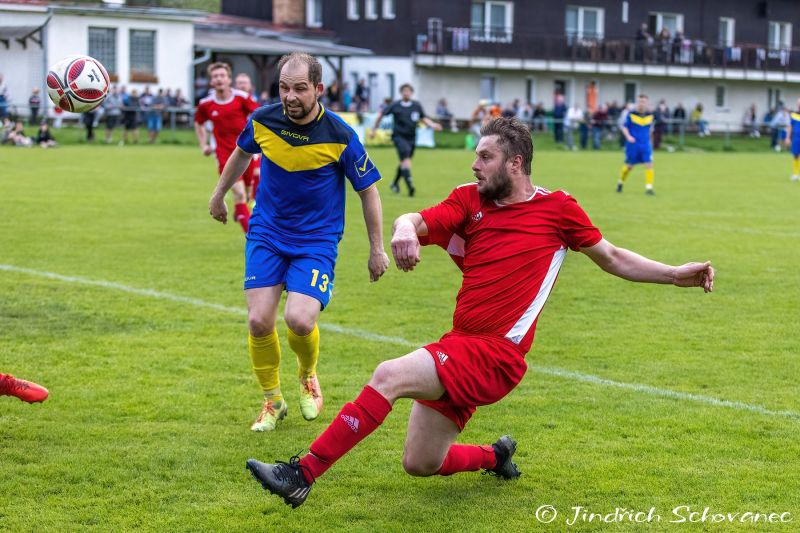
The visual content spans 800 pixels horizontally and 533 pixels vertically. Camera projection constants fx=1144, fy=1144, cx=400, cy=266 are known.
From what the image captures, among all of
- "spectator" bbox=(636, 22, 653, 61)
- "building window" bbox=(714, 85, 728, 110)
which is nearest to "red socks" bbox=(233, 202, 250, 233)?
"spectator" bbox=(636, 22, 653, 61)

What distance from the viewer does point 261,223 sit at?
653cm

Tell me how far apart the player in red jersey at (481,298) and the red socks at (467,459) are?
0.05 ft

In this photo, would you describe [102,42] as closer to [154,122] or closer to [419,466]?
[154,122]

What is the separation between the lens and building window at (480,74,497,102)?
53969 mm

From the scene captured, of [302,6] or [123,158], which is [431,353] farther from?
[302,6]

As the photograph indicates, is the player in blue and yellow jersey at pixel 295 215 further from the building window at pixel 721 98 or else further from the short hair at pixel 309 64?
the building window at pixel 721 98

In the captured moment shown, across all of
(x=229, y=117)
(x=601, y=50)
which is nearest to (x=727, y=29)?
(x=601, y=50)

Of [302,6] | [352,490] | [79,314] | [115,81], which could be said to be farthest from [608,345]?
[302,6]

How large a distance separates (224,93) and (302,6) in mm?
45505

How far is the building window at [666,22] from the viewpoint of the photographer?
197ft

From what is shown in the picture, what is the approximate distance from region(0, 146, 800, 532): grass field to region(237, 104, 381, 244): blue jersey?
1.14 m

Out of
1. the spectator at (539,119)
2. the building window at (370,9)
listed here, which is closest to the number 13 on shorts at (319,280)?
the spectator at (539,119)

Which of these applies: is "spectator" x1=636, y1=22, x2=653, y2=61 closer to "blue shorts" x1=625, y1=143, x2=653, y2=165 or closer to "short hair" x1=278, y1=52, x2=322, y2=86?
"blue shorts" x1=625, y1=143, x2=653, y2=165

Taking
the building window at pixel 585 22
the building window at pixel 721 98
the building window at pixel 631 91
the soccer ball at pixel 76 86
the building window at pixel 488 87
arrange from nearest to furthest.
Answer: the soccer ball at pixel 76 86
the building window at pixel 488 87
the building window at pixel 585 22
the building window at pixel 631 91
the building window at pixel 721 98
